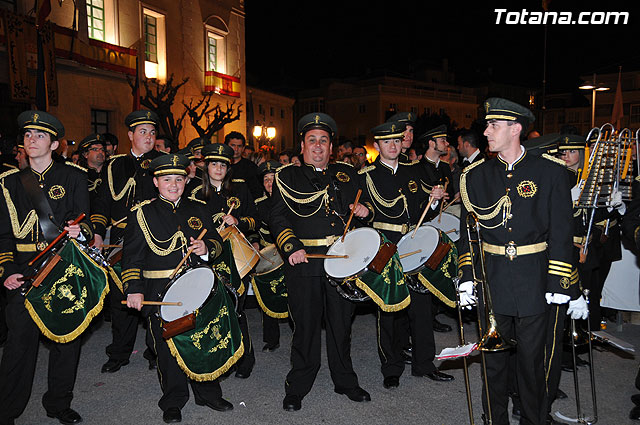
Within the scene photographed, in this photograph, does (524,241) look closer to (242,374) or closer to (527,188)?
(527,188)

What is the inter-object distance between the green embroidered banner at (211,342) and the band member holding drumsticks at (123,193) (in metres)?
1.81

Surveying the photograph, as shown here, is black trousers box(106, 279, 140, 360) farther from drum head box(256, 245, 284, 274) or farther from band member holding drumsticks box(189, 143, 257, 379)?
drum head box(256, 245, 284, 274)

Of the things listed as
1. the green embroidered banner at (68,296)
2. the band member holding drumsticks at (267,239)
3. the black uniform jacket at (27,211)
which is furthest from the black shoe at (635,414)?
the black uniform jacket at (27,211)

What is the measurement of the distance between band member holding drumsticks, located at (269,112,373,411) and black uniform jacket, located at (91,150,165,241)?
1.62 metres

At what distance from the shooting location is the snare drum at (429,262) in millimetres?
4957

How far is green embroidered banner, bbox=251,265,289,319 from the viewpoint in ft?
20.3

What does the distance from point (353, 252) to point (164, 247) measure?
5.31ft

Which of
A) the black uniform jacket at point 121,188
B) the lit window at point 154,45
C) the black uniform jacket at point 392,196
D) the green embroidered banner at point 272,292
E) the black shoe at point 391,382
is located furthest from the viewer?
the lit window at point 154,45

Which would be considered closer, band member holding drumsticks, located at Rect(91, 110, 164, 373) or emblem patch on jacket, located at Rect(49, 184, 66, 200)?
emblem patch on jacket, located at Rect(49, 184, 66, 200)

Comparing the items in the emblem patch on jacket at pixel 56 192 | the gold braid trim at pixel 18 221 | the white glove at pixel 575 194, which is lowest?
the gold braid trim at pixel 18 221

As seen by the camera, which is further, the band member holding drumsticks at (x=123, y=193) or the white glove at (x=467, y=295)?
the band member holding drumsticks at (x=123, y=193)

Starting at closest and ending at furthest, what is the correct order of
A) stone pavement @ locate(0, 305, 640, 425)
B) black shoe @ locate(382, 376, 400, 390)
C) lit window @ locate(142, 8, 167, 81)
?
1. stone pavement @ locate(0, 305, 640, 425)
2. black shoe @ locate(382, 376, 400, 390)
3. lit window @ locate(142, 8, 167, 81)

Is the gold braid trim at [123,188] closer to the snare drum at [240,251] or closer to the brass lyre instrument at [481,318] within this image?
the snare drum at [240,251]

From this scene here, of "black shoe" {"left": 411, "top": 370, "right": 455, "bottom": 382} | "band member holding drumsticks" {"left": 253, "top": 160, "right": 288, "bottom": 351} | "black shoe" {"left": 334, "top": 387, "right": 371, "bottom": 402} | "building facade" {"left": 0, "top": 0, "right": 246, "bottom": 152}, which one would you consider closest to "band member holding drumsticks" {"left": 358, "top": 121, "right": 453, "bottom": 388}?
"black shoe" {"left": 411, "top": 370, "right": 455, "bottom": 382}
